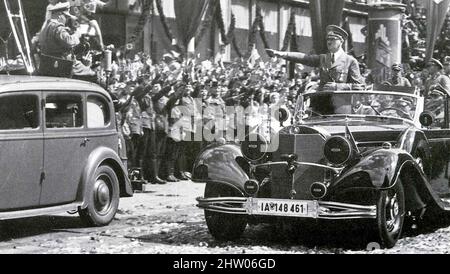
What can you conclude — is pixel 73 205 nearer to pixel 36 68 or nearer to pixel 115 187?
pixel 115 187

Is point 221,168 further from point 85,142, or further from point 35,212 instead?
point 35,212

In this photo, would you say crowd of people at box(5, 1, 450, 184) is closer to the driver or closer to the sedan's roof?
the driver

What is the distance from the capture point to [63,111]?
32.4 feet

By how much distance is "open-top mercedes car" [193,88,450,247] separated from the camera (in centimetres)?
843

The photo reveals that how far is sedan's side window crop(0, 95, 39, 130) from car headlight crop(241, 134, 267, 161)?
2.28 metres

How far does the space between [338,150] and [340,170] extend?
0.23 m

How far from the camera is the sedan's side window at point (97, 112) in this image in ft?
33.8

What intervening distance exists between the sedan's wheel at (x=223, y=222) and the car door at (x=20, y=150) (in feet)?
6.17

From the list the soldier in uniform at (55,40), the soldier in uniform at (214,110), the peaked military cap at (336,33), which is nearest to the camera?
the peaked military cap at (336,33)

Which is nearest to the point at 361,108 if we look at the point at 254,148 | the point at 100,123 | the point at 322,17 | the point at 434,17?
the point at 254,148

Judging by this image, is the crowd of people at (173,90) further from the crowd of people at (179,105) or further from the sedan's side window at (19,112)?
the sedan's side window at (19,112)

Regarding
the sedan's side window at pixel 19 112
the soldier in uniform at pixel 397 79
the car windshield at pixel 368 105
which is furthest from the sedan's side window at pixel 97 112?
the soldier in uniform at pixel 397 79

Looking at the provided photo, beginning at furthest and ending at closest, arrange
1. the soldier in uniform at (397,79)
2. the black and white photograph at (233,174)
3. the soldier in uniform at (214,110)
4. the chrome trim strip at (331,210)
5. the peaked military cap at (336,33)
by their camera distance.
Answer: the soldier in uniform at (397,79) < the soldier in uniform at (214,110) < the peaked military cap at (336,33) < the black and white photograph at (233,174) < the chrome trim strip at (331,210)

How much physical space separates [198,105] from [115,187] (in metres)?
6.20
